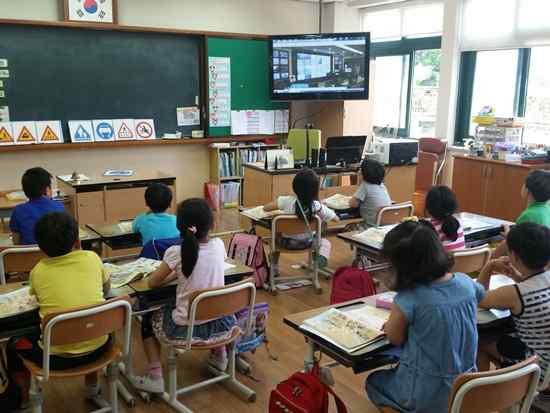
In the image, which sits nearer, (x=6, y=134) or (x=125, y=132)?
(x=6, y=134)

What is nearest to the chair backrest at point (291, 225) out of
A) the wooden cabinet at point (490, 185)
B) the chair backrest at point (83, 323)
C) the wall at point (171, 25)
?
the chair backrest at point (83, 323)

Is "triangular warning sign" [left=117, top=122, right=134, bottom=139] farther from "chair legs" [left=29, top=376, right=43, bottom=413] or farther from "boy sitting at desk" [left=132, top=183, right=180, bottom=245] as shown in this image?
"chair legs" [left=29, top=376, right=43, bottom=413]

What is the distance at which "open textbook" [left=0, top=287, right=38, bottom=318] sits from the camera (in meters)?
2.39

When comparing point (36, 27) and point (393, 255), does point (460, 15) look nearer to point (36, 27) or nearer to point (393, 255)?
point (36, 27)

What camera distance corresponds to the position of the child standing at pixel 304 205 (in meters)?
4.32

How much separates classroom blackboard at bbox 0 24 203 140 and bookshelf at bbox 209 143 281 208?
62 centimetres

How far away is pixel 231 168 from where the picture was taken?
796cm

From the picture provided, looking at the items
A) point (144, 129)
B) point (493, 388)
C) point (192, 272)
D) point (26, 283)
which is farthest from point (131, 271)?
point (144, 129)

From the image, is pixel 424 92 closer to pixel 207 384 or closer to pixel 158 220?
pixel 158 220

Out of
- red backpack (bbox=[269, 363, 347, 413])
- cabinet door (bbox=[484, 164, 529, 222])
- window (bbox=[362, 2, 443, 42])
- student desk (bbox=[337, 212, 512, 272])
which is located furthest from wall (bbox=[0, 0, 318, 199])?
red backpack (bbox=[269, 363, 347, 413])

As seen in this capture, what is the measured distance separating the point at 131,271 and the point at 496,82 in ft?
19.2

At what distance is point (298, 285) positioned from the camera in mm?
4820

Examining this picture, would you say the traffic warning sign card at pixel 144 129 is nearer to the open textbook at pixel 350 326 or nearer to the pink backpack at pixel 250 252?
the pink backpack at pixel 250 252

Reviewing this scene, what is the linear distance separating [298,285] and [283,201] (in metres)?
0.78
